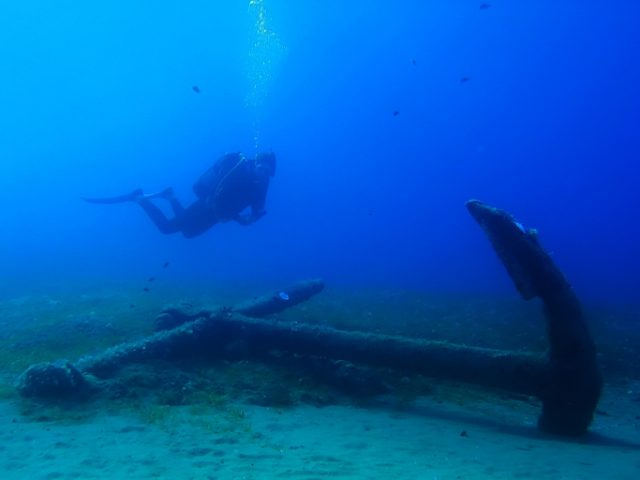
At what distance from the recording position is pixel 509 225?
6254mm

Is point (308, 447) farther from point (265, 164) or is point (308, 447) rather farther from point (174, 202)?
point (174, 202)

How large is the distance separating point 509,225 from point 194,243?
7605 centimetres

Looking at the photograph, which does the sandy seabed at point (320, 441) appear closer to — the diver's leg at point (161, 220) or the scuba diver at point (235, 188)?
the scuba diver at point (235, 188)

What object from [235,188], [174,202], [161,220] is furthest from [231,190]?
[161,220]

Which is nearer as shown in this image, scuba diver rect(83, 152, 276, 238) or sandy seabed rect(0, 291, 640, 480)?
sandy seabed rect(0, 291, 640, 480)

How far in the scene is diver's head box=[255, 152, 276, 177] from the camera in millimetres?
15195

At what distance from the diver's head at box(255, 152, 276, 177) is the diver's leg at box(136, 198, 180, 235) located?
4.20 m

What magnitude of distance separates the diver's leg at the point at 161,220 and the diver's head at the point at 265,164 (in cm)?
420

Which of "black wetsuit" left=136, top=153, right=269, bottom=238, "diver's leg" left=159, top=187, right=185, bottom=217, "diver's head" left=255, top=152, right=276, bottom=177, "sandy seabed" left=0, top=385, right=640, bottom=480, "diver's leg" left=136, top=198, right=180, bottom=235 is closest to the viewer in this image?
"sandy seabed" left=0, top=385, right=640, bottom=480

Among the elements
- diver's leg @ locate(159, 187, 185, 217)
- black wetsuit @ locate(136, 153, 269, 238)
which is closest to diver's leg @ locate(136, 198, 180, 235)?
diver's leg @ locate(159, 187, 185, 217)

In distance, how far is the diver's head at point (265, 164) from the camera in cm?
1520

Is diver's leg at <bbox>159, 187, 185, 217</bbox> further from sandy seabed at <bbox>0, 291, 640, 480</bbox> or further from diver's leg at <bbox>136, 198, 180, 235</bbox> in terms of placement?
sandy seabed at <bbox>0, 291, 640, 480</bbox>

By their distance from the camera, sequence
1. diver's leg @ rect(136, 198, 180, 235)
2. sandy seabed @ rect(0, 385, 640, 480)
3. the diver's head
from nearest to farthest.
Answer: sandy seabed @ rect(0, 385, 640, 480)
the diver's head
diver's leg @ rect(136, 198, 180, 235)

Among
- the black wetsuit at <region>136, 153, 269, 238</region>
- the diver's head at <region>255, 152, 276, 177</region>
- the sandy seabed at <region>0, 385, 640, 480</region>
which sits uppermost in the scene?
the diver's head at <region>255, 152, 276, 177</region>
